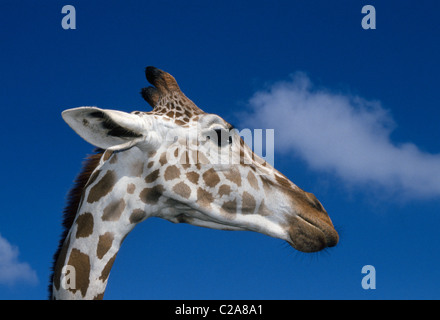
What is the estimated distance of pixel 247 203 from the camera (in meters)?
5.62

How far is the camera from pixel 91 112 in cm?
483

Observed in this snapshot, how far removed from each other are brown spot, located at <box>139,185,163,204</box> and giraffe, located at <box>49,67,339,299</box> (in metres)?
0.01

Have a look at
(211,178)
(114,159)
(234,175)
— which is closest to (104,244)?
(114,159)

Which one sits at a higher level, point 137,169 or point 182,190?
point 137,169

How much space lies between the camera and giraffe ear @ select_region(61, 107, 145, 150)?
483 centimetres

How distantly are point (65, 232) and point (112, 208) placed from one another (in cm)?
83

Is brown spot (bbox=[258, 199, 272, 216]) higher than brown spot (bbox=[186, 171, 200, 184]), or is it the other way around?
brown spot (bbox=[186, 171, 200, 184])

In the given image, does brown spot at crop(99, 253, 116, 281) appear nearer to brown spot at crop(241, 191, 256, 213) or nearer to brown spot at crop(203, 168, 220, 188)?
brown spot at crop(203, 168, 220, 188)

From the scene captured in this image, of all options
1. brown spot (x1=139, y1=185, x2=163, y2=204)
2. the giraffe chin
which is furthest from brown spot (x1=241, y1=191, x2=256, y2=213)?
brown spot (x1=139, y1=185, x2=163, y2=204)

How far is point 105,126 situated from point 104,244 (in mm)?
1273

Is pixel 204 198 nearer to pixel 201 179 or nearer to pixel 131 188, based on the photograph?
pixel 201 179

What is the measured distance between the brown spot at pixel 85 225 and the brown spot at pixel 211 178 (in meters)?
1.34
